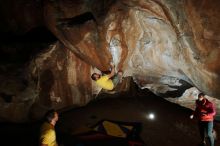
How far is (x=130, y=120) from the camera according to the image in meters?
10.9

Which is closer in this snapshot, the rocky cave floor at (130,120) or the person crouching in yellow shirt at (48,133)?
the person crouching in yellow shirt at (48,133)

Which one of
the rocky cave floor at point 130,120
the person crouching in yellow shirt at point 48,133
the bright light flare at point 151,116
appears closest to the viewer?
the person crouching in yellow shirt at point 48,133

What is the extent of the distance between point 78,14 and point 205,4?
403cm

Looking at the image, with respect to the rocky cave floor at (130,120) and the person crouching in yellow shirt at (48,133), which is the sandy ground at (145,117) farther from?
the person crouching in yellow shirt at (48,133)

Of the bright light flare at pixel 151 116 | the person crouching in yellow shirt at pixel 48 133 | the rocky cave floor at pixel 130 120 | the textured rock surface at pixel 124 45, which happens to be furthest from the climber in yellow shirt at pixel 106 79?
the person crouching in yellow shirt at pixel 48 133

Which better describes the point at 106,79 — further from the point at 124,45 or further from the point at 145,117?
the point at 145,117

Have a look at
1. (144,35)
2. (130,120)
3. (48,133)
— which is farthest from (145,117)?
(48,133)

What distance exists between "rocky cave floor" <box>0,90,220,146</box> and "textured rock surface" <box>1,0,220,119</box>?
55 cm

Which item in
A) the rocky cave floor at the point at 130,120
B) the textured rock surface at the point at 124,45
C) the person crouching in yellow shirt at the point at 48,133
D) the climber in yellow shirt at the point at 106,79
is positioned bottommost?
the rocky cave floor at the point at 130,120

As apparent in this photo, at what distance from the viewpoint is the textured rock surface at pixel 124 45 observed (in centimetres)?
866

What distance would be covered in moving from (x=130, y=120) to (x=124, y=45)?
266cm

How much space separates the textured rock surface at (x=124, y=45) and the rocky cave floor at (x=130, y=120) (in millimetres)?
550

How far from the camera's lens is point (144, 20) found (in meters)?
9.95

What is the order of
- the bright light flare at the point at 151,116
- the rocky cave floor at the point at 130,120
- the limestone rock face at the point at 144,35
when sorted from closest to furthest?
the limestone rock face at the point at 144,35 → the rocky cave floor at the point at 130,120 → the bright light flare at the point at 151,116
